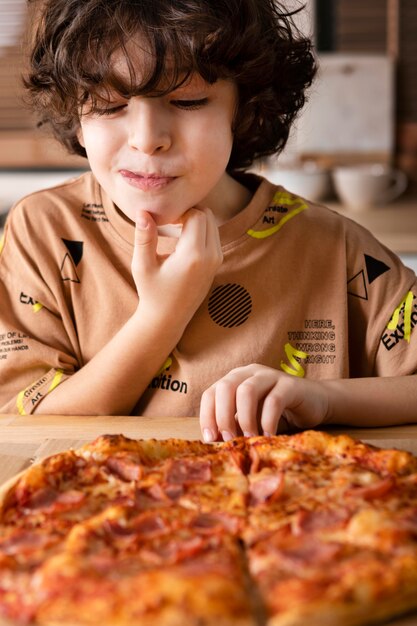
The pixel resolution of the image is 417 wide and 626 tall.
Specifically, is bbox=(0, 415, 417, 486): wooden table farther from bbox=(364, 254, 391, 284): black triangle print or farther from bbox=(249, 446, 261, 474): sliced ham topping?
bbox=(364, 254, 391, 284): black triangle print

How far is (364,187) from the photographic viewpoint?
8.50 ft

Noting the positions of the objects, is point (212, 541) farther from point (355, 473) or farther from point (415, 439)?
point (415, 439)

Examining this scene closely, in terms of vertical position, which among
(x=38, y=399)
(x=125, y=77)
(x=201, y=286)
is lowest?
(x=38, y=399)

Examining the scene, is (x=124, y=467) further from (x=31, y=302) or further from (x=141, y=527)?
(x=31, y=302)

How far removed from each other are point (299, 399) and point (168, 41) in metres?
0.46

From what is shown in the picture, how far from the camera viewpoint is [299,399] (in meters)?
1.01

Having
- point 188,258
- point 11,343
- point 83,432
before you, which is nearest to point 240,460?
point 83,432

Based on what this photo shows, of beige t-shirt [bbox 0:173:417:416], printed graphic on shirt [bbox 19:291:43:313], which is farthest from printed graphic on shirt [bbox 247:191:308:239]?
printed graphic on shirt [bbox 19:291:43:313]

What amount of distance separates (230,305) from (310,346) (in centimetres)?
13

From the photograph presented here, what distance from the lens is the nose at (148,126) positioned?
1055mm

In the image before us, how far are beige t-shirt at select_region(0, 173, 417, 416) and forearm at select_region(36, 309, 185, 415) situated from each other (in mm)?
53

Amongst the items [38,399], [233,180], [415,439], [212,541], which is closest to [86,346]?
[38,399]

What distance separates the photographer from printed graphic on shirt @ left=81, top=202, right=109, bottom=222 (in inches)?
52.6

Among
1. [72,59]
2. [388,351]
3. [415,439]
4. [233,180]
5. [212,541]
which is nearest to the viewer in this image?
[212,541]
